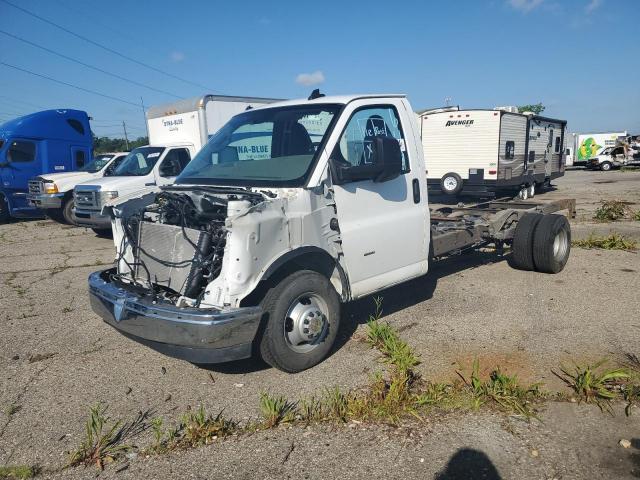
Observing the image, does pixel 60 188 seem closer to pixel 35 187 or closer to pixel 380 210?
pixel 35 187

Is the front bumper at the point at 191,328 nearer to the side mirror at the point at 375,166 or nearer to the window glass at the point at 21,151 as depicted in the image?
the side mirror at the point at 375,166

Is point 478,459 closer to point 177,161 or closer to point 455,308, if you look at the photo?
point 455,308

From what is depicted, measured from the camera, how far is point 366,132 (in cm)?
470

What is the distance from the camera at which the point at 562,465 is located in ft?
9.72

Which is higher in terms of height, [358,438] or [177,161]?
[177,161]

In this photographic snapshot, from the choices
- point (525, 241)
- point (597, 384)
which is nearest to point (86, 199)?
point (525, 241)

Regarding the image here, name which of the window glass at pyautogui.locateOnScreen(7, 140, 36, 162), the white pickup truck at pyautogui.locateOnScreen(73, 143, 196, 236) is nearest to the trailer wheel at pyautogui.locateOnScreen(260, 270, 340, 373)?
the white pickup truck at pyautogui.locateOnScreen(73, 143, 196, 236)

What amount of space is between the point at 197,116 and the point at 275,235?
8731 millimetres

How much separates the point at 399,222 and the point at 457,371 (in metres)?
1.50

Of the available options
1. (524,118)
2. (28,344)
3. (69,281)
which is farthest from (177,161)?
(524,118)

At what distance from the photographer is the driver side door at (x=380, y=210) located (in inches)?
175

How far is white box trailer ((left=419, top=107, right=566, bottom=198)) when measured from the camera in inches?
621

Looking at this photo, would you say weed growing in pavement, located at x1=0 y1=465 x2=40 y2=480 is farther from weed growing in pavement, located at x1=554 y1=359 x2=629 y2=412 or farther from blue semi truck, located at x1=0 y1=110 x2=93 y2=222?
→ blue semi truck, located at x1=0 y1=110 x2=93 y2=222

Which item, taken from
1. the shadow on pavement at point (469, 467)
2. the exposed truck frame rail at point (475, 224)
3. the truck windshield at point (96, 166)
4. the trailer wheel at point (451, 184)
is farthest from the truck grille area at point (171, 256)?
the trailer wheel at point (451, 184)
